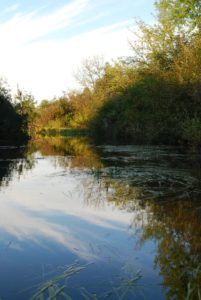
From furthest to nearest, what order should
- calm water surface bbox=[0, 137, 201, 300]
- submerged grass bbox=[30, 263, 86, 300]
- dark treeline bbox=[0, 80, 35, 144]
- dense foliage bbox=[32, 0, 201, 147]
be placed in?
dark treeline bbox=[0, 80, 35, 144]
dense foliage bbox=[32, 0, 201, 147]
calm water surface bbox=[0, 137, 201, 300]
submerged grass bbox=[30, 263, 86, 300]

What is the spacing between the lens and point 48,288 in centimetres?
387

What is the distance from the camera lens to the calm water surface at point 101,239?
410 cm

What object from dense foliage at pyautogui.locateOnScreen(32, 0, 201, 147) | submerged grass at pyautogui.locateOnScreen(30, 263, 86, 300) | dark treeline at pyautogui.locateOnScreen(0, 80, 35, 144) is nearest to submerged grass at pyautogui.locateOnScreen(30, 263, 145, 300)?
submerged grass at pyautogui.locateOnScreen(30, 263, 86, 300)

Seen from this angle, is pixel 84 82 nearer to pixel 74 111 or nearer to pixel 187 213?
pixel 74 111

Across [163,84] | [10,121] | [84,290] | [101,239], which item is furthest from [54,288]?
[10,121]

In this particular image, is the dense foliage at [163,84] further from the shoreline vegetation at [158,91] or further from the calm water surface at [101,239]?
the calm water surface at [101,239]

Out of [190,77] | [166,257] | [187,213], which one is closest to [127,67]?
[190,77]

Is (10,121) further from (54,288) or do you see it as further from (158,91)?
(54,288)

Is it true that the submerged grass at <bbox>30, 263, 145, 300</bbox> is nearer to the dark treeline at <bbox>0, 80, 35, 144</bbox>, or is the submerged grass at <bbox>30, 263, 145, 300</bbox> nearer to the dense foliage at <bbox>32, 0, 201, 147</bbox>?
the dense foliage at <bbox>32, 0, 201, 147</bbox>

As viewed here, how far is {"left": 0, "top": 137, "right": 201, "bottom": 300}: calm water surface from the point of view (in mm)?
4098

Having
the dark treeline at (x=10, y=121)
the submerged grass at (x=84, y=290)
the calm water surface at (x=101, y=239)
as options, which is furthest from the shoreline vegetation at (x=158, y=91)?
the submerged grass at (x=84, y=290)

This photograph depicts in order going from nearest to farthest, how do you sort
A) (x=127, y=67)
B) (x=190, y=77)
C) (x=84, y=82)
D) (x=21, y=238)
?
(x=21, y=238) → (x=190, y=77) → (x=127, y=67) → (x=84, y=82)

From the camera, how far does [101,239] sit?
5.84 meters

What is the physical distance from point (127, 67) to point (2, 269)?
31.7 m
